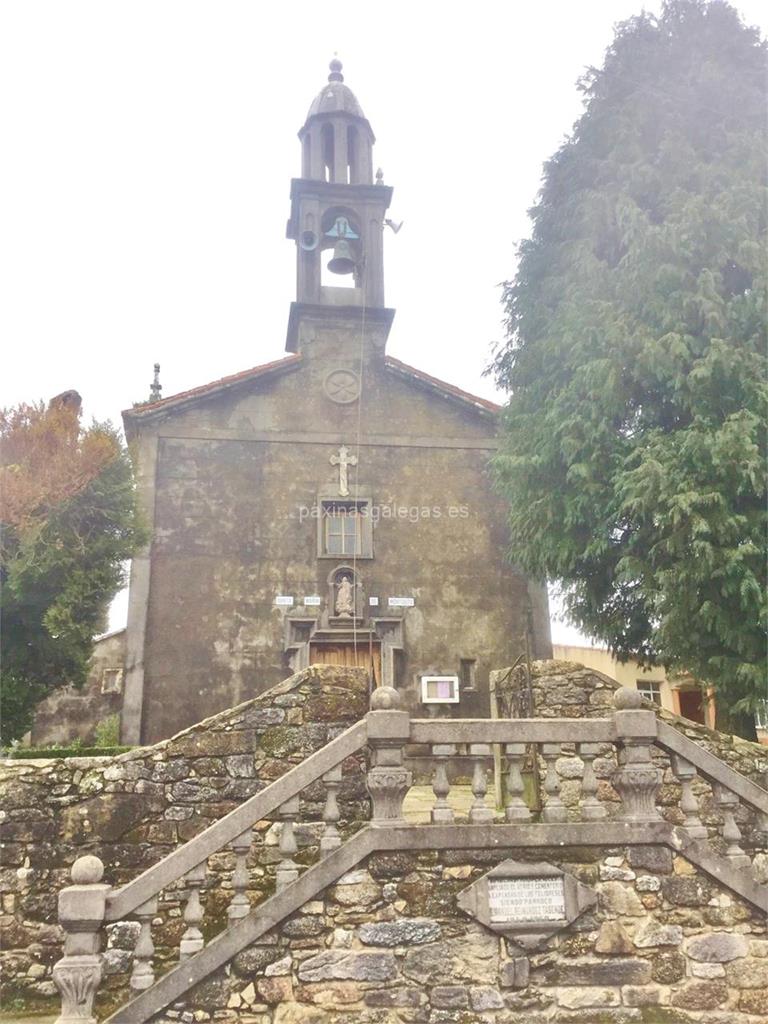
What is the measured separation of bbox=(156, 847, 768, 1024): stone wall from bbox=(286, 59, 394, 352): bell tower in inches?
506

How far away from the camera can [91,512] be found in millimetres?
11648

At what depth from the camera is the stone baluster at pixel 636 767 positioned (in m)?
6.71

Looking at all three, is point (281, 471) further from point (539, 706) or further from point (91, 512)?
point (539, 706)

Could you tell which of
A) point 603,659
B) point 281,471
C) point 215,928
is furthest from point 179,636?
point 603,659

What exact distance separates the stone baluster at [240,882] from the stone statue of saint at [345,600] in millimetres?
9171

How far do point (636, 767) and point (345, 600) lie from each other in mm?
9213

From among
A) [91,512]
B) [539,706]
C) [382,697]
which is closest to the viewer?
[382,697]

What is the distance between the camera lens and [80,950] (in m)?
5.77

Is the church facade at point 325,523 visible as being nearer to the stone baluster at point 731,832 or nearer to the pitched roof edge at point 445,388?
the pitched roof edge at point 445,388

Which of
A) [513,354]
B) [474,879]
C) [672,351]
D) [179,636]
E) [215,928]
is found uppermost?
[513,354]

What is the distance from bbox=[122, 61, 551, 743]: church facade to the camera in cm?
1510

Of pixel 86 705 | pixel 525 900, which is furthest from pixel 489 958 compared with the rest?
pixel 86 705

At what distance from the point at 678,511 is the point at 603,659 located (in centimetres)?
1933

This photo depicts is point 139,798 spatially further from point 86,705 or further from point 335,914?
point 86,705
